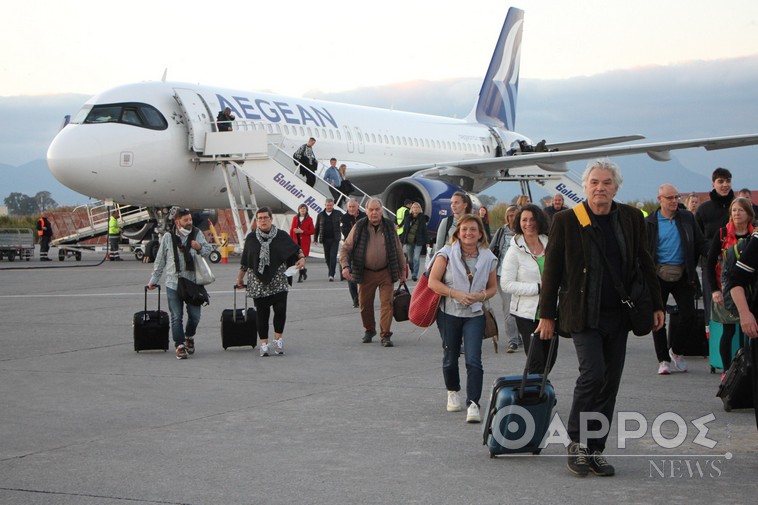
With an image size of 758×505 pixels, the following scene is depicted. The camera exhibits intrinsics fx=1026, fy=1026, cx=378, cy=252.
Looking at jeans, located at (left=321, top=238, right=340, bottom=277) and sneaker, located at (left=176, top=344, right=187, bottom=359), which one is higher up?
jeans, located at (left=321, top=238, right=340, bottom=277)

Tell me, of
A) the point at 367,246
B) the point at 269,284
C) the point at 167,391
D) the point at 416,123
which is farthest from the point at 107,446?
the point at 416,123

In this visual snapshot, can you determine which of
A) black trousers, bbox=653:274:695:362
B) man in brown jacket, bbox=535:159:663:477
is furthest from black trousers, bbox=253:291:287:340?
man in brown jacket, bbox=535:159:663:477

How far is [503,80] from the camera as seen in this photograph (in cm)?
4100

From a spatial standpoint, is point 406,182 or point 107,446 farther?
point 406,182

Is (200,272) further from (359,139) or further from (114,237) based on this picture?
(359,139)

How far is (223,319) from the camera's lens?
10664 mm

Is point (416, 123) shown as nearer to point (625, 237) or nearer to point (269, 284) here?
point (269, 284)

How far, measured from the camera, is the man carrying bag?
1012cm

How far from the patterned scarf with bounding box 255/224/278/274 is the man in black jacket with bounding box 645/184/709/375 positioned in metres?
3.70

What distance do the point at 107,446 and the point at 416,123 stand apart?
27.8 meters

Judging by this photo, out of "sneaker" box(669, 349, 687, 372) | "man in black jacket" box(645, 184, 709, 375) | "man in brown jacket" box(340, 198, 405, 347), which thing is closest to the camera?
"sneaker" box(669, 349, 687, 372)

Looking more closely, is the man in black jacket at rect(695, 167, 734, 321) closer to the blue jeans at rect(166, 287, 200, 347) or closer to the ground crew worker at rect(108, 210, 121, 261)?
the blue jeans at rect(166, 287, 200, 347)

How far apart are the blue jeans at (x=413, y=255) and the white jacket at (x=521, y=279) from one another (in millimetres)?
10233

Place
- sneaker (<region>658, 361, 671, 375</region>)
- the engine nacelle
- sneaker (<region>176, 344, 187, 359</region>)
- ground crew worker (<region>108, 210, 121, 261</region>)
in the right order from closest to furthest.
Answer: sneaker (<region>658, 361, 671, 375</region>)
sneaker (<region>176, 344, 187, 359</region>)
the engine nacelle
ground crew worker (<region>108, 210, 121, 261</region>)
